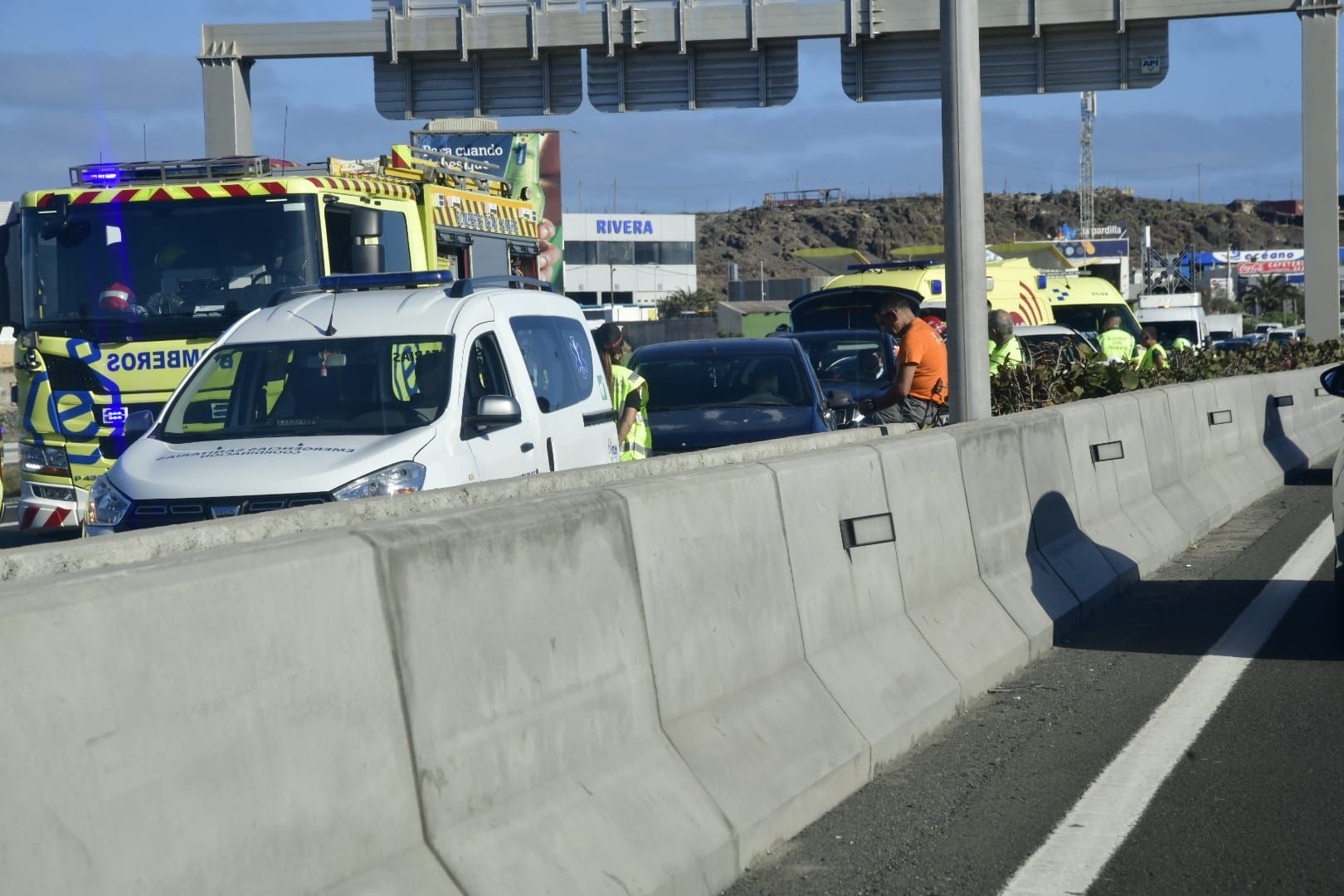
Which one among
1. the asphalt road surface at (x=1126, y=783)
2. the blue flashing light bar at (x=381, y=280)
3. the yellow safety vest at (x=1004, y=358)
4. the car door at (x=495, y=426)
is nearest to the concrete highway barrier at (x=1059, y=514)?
the asphalt road surface at (x=1126, y=783)

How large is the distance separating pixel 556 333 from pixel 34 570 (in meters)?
6.19

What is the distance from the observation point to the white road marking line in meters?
4.84

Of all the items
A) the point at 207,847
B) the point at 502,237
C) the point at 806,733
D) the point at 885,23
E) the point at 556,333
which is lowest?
the point at 806,733

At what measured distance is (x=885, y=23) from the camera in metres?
22.3

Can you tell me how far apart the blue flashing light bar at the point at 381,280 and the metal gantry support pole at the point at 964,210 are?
310 cm

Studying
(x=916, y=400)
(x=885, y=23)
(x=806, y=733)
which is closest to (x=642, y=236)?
(x=885, y=23)

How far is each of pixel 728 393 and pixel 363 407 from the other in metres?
5.42

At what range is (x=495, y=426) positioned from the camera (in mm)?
8812

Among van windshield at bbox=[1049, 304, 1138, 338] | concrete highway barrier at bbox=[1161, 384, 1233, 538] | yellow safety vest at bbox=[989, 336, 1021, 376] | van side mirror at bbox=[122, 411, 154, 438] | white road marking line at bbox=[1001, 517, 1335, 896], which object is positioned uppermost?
van windshield at bbox=[1049, 304, 1138, 338]

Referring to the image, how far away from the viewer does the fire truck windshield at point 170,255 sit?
1218 cm

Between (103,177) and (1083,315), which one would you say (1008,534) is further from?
(1083,315)

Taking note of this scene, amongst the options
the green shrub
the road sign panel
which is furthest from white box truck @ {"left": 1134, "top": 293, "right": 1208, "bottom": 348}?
the green shrub

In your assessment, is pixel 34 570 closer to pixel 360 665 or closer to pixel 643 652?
pixel 360 665

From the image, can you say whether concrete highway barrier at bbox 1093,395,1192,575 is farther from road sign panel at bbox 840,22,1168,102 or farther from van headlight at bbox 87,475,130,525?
road sign panel at bbox 840,22,1168,102
